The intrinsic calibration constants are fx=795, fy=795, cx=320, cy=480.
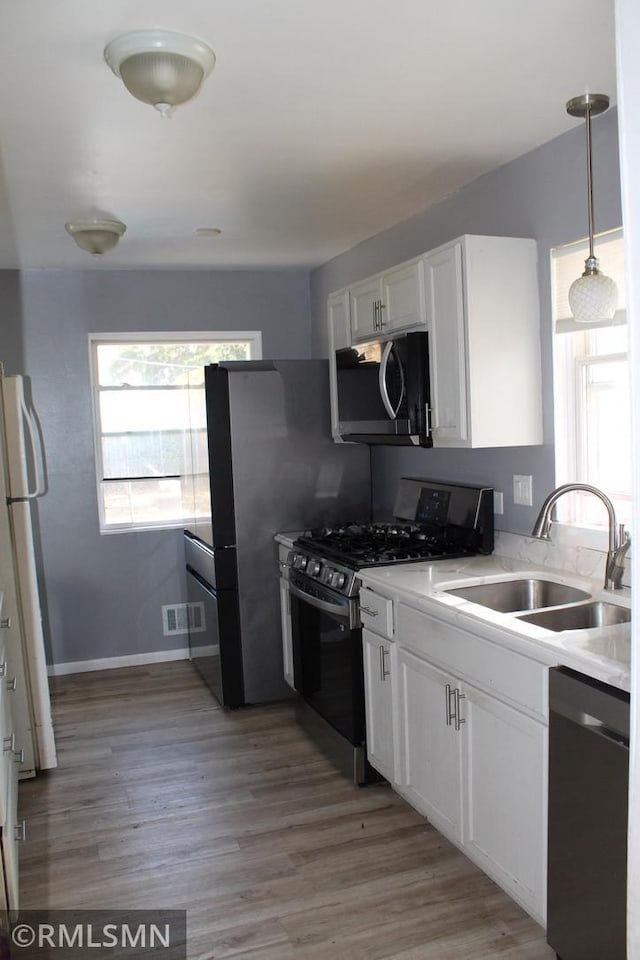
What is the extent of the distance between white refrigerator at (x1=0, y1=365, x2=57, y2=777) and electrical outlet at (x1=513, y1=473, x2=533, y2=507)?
1983 mm

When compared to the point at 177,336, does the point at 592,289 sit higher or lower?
lower

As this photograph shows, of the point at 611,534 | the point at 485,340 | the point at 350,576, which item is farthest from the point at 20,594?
the point at 611,534

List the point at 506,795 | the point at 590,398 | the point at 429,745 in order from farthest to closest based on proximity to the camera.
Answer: the point at 590,398, the point at 429,745, the point at 506,795

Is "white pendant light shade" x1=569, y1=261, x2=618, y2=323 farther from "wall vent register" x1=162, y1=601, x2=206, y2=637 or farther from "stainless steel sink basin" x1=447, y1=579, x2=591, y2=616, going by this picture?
"wall vent register" x1=162, y1=601, x2=206, y2=637

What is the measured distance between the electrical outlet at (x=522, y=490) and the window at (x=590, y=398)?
0.52 feet

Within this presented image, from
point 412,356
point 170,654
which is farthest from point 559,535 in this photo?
point 170,654

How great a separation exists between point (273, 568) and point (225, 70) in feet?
8.35

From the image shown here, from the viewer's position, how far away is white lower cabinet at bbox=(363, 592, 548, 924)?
2.10m

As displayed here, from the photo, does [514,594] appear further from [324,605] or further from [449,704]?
[324,605]

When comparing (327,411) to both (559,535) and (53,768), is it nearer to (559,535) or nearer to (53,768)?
(559,535)

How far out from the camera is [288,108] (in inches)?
96.9

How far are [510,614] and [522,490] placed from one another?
93cm

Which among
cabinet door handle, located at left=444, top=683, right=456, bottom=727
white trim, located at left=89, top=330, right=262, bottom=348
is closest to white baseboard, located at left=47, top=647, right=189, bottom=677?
white trim, located at left=89, top=330, right=262, bottom=348

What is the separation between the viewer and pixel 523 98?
245cm
